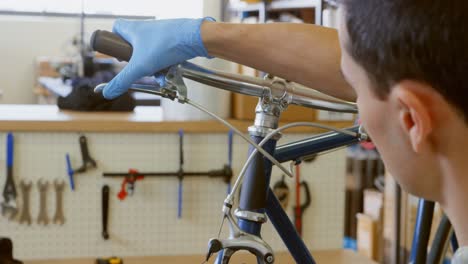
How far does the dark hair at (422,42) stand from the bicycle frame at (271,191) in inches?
16.0

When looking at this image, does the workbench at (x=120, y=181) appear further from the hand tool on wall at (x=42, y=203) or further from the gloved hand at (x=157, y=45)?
the gloved hand at (x=157, y=45)

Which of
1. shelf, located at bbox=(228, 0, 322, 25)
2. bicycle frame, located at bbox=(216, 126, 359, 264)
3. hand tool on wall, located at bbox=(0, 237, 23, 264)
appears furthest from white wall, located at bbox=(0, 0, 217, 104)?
bicycle frame, located at bbox=(216, 126, 359, 264)

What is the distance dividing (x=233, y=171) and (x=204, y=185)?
77 millimetres

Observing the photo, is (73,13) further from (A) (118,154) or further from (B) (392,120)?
(B) (392,120)

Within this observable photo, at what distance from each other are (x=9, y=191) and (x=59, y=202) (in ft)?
0.37

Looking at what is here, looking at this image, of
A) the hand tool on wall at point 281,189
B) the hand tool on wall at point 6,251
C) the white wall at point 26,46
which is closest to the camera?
the hand tool on wall at point 6,251

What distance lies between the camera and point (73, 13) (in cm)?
560

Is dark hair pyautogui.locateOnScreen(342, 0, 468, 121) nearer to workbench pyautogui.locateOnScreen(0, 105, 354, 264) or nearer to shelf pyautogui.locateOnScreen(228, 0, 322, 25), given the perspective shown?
workbench pyautogui.locateOnScreen(0, 105, 354, 264)

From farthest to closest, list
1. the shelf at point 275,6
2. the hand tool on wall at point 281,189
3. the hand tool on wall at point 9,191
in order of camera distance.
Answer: the shelf at point 275,6 → the hand tool on wall at point 281,189 → the hand tool on wall at point 9,191

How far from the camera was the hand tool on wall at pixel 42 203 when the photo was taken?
5.17ft

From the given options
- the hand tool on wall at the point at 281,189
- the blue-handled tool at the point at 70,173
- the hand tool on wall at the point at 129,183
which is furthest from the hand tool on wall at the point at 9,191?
the hand tool on wall at the point at 281,189

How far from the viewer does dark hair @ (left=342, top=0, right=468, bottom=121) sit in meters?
0.54

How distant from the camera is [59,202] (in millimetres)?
1580

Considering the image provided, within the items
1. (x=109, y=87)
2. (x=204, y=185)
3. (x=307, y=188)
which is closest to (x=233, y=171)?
(x=204, y=185)
